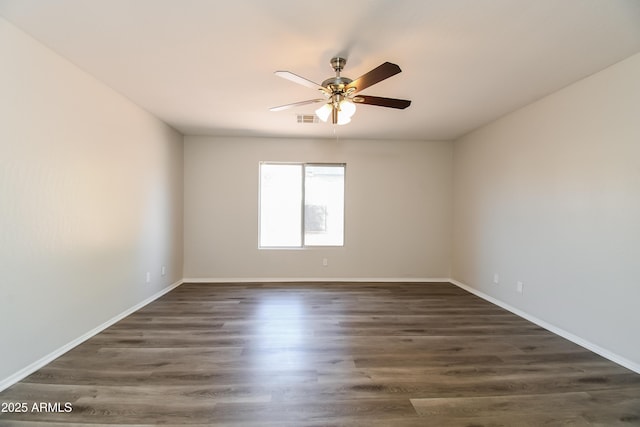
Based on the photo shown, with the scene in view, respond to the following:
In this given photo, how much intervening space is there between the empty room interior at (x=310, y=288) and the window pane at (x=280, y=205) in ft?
2.79

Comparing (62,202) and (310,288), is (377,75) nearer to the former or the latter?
(62,202)

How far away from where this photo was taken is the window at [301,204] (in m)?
4.62

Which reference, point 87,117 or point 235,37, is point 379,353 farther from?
point 87,117

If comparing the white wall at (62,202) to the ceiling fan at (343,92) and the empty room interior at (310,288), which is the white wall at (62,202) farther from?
the ceiling fan at (343,92)

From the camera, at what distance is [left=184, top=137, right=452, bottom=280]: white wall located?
443cm

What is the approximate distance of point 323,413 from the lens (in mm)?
1567

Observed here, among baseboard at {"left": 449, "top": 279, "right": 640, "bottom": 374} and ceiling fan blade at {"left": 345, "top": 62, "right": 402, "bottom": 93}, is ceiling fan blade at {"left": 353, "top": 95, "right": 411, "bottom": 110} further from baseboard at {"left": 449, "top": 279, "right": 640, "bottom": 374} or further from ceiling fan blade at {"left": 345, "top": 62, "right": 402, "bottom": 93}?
baseboard at {"left": 449, "top": 279, "right": 640, "bottom": 374}

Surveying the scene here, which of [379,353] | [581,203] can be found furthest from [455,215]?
[379,353]

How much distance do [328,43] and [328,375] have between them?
93.5 inches

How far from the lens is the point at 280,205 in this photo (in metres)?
4.64

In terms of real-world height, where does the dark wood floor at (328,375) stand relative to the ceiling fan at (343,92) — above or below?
below

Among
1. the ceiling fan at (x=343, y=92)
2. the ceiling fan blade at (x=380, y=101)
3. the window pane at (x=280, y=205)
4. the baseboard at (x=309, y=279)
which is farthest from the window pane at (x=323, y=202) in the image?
the ceiling fan blade at (x=380, y=101)

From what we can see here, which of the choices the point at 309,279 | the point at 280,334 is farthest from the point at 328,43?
the point at 309,279

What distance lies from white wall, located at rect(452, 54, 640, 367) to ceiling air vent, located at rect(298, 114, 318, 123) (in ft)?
7.91
